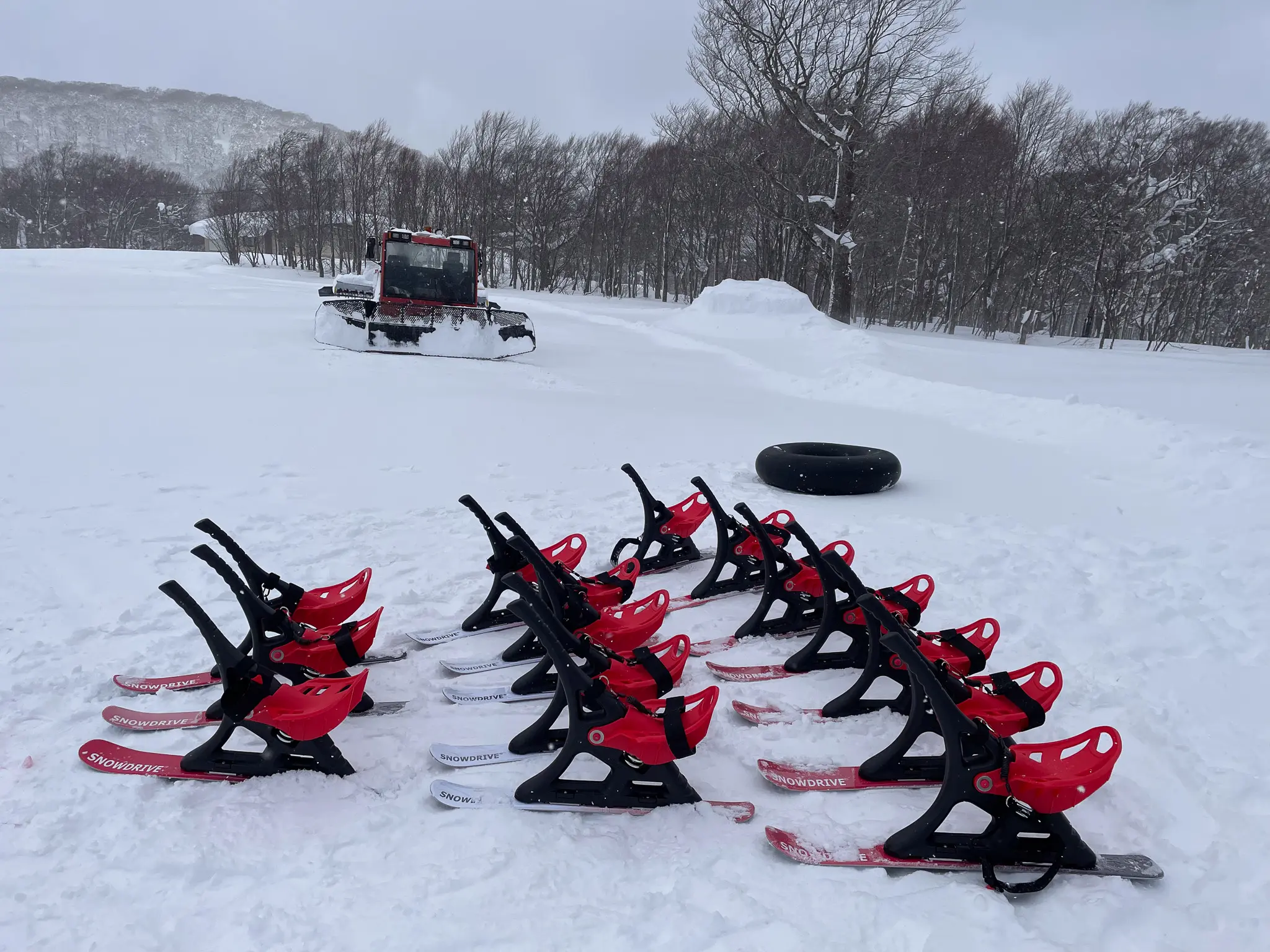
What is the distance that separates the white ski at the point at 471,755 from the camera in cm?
270

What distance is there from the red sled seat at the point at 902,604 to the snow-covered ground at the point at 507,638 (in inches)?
16.3

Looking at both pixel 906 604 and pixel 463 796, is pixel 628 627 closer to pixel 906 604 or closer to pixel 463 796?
pixel 463 796

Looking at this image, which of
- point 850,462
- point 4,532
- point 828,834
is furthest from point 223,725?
point 850,462

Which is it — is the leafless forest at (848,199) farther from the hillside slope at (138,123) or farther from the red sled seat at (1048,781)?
the hillside slope at (138,123)

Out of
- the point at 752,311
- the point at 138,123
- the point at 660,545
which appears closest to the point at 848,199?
the point at 752,311

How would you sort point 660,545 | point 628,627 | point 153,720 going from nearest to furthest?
point 153,720 → point 628,627 → point 660,545

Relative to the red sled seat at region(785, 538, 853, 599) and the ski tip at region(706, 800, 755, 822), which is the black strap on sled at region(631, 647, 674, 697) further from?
the red sled seat at region(785, 538, 853, 599)

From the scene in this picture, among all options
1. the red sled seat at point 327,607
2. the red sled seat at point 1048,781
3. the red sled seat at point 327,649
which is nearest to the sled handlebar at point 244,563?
the red sled seat at point 327,607

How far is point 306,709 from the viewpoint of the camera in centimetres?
251

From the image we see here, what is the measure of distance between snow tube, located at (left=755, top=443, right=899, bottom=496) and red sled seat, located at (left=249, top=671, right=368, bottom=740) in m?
4.33

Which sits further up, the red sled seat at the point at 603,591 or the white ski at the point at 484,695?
the red sled seat at the point at 603,591

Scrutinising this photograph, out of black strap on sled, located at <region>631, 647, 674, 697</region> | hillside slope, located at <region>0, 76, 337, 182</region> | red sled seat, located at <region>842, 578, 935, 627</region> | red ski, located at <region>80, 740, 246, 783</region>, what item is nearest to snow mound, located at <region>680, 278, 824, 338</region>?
red sled seat, located at <region>842, 578, 935, 627</region>

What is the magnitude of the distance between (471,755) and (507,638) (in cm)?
105

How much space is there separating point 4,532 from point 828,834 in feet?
17.1
